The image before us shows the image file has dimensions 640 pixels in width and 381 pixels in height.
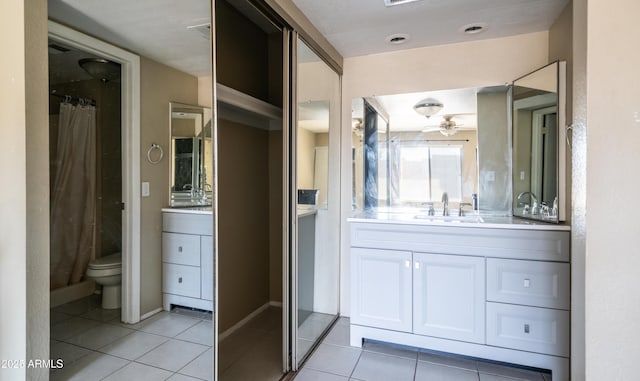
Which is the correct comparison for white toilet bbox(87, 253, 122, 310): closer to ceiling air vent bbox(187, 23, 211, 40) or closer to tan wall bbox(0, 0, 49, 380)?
tan wall bbox(0, 0, 49, 380)

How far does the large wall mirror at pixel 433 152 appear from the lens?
8.70 feet

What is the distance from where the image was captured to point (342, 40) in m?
2.63

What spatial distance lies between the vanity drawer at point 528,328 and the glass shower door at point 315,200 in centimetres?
130

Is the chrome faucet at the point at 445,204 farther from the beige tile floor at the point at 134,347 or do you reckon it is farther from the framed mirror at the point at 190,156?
the framed mirror at the point at 190,156

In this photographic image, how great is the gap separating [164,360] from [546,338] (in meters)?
2.27

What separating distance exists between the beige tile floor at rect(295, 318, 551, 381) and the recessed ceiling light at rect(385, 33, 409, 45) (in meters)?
2.43

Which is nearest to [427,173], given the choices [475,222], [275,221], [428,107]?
[428,107]

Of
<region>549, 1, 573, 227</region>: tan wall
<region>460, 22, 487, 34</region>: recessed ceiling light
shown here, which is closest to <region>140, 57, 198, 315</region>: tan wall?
<region>460, 22, 487, 34</region>: recessed ceiling light

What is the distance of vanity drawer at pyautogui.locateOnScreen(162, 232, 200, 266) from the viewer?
1609mm

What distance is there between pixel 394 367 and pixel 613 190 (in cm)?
168

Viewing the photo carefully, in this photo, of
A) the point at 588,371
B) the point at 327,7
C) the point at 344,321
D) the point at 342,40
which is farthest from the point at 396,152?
the point at 588,371

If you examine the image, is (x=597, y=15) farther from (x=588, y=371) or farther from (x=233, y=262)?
(x=233, y=262)

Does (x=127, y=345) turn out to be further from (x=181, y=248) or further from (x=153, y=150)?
(x=153, y=150)

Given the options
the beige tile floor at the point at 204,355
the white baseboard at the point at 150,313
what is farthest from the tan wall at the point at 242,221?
the white baseboard at the point at 150,313
